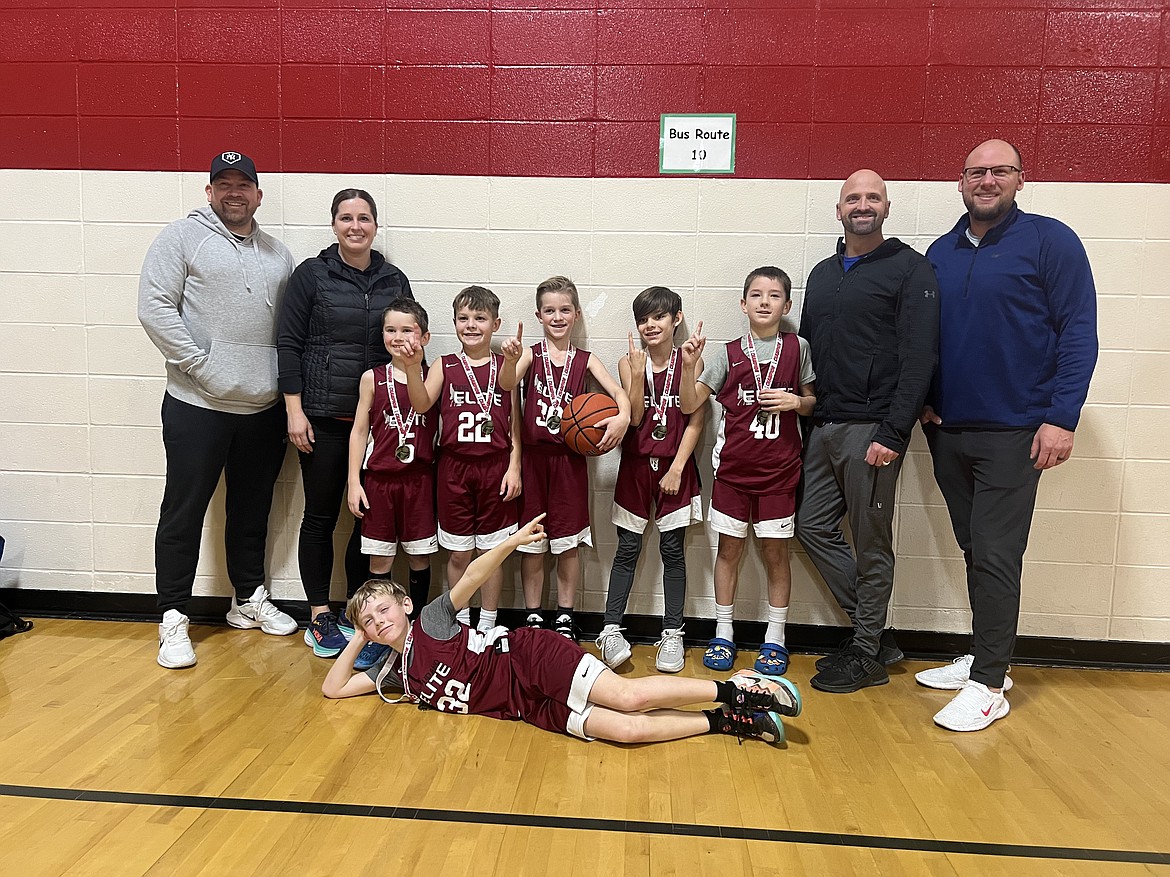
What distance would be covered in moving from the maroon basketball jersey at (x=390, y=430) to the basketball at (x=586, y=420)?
61 centimetres

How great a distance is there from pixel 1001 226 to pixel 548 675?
7.64ft

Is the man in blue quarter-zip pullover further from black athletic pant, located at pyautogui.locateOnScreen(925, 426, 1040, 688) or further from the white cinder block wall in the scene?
the white cinder block wall

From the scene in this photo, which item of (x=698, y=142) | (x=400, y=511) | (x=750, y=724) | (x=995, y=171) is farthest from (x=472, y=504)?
(x=995, y=171)

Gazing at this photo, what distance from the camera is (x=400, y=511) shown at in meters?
3.64

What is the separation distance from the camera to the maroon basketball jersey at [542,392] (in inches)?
142

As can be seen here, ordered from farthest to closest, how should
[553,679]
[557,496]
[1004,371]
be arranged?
1. [557,496]
2. [1004,371]
3. [553,679]

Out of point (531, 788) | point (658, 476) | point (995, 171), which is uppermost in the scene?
point (995, 171)

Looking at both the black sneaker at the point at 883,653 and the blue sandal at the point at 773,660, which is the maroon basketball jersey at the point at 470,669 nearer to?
the blue sandal at the point at 773,660

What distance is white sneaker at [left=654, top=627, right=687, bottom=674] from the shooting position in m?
3.53

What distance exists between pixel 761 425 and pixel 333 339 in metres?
1.81

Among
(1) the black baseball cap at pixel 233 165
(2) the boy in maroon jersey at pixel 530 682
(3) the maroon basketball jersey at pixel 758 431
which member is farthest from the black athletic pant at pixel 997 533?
(1) the black baseball cap at pixel 233 165

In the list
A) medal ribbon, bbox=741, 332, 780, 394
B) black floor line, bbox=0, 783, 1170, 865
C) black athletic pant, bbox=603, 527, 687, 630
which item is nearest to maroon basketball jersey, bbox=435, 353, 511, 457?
black athletic pant, bbox=603, 527, 687, 630

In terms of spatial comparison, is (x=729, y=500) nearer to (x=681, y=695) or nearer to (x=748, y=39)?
(x=681, y=695)

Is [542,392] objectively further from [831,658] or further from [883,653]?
[883,653]
